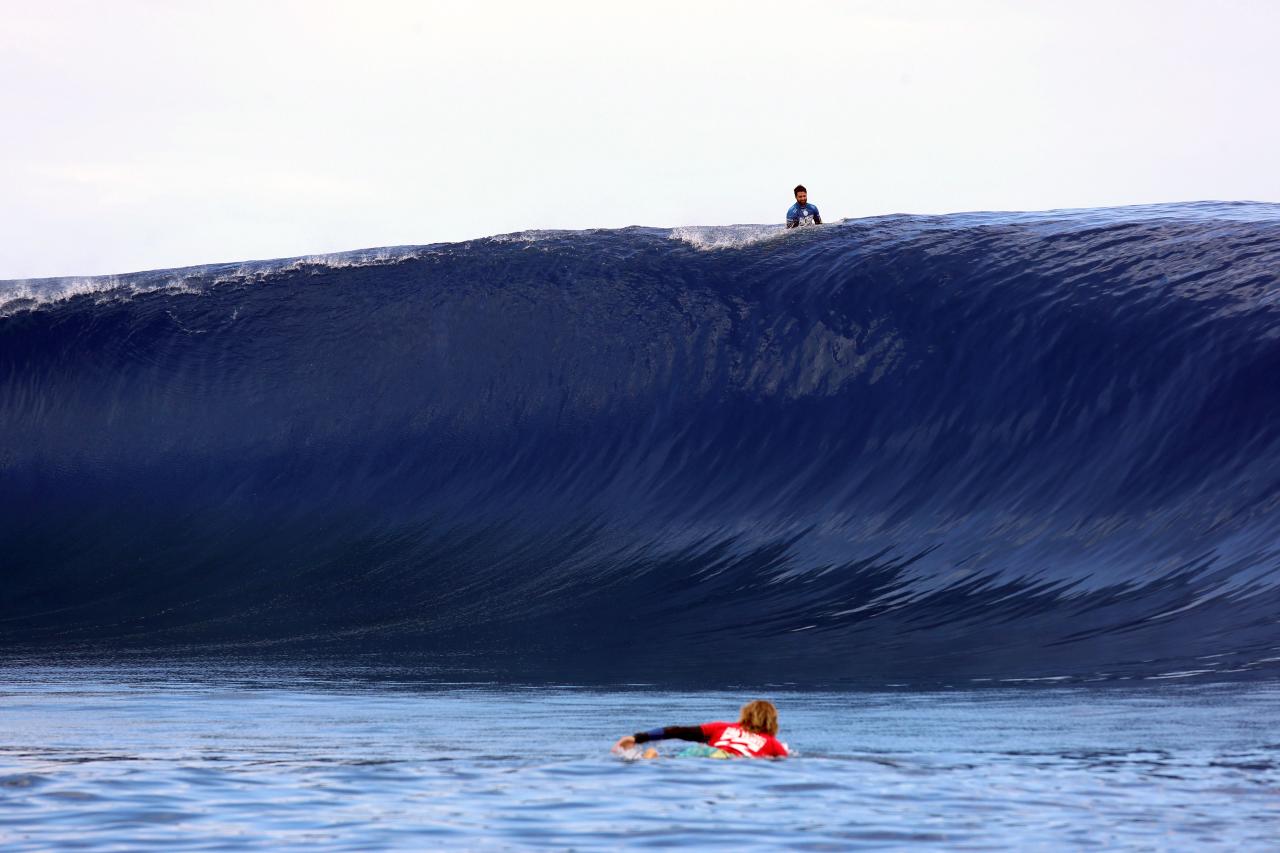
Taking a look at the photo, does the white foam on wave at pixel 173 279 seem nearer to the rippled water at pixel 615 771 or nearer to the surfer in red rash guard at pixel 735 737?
the rippled water at pixel 615 771

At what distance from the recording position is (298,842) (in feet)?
14.9

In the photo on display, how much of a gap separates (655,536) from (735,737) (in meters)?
6.41

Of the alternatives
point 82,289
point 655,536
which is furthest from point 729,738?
point 82,289

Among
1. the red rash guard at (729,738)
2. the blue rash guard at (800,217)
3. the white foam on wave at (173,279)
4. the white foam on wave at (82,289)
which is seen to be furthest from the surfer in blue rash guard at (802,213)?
the red rash guard at (729,738)

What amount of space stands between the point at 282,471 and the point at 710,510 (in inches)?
198

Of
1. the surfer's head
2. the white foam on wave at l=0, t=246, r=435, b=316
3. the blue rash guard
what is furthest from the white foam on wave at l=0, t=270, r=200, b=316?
the surfer's head

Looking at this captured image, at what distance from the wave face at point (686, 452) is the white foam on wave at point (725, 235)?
83 millimetres

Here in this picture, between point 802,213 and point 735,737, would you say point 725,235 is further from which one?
point 735,737

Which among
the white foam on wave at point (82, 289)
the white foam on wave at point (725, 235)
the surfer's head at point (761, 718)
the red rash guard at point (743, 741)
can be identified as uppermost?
the white foam on wave at point (725, 235)

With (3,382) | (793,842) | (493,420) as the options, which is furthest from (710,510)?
(3,382)

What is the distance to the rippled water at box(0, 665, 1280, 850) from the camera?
4664 mm

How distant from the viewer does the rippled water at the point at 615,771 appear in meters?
4.66

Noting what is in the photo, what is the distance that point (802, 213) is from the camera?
16766 millimetres

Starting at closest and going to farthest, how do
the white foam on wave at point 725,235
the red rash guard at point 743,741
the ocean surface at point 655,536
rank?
the ocean surface at point 655,536
the red rash guard at point 743,741
the white foam on wave at point 725,235
